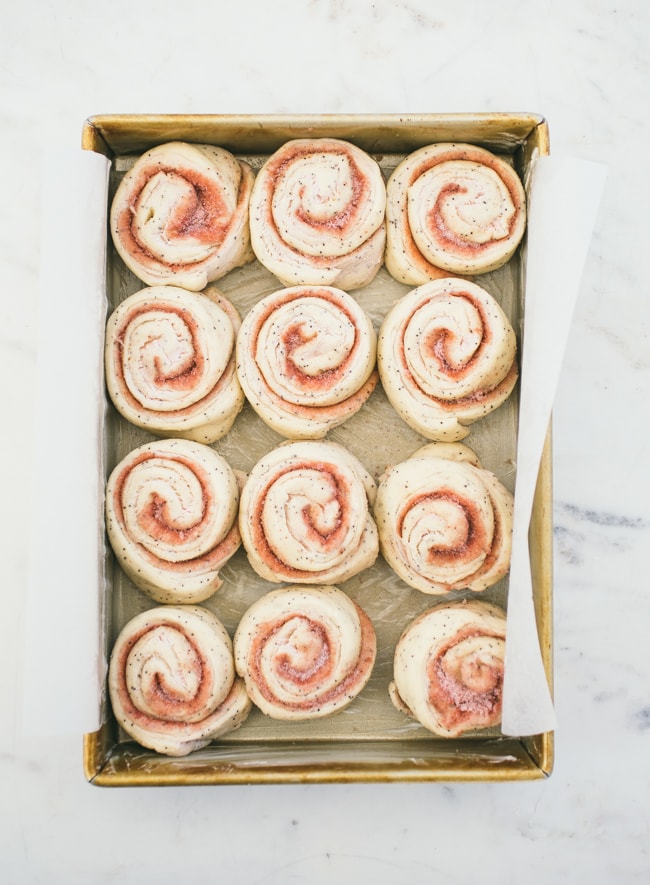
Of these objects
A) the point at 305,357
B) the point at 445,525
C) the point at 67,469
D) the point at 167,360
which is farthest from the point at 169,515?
the point at 445,525

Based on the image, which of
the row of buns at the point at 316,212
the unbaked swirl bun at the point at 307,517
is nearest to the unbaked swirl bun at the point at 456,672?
the unbaked swirl bun at the point at 307,517

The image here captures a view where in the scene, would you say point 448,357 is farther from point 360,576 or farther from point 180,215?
point 180,215

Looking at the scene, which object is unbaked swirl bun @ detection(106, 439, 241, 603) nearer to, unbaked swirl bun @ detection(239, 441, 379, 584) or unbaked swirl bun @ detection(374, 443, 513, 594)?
unbaked swirl bun @ detection(239, 441, 379, 584)

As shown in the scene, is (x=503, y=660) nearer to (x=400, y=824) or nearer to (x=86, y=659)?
(x=400, y=824)

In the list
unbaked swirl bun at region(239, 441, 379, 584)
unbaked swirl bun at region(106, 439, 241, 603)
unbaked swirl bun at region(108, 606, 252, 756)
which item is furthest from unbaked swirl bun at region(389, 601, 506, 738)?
unbaked swirl bun at region(106, 439, 241, 603)

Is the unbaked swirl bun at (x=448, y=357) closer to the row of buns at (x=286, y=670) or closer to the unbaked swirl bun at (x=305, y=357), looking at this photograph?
the unbaked swirl bun at (x=305, y=357)

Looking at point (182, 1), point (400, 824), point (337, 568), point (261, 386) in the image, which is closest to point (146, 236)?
point (261, 386)
